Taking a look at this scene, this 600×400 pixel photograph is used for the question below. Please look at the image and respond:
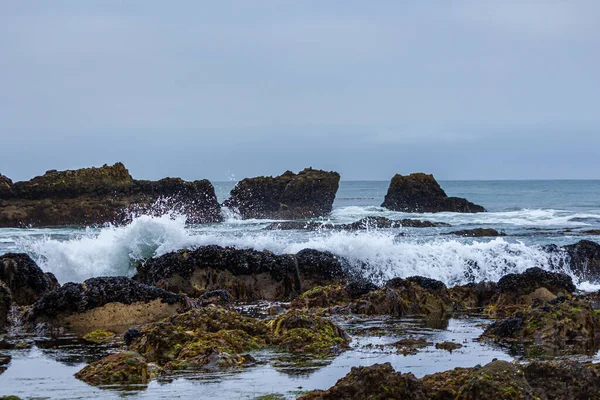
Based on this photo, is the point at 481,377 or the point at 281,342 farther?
the point at 281,342

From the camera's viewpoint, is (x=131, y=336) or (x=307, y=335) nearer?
(x=307, y=335)

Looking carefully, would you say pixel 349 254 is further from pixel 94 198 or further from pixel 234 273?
pixel 94 198

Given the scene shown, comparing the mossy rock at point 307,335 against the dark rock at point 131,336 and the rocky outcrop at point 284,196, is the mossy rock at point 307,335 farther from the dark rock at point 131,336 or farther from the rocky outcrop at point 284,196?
the rocky outcrop at point 284,196

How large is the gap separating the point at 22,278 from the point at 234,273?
4.00 m

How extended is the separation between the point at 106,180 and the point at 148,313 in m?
39.1

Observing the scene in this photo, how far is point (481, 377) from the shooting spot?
6328mm

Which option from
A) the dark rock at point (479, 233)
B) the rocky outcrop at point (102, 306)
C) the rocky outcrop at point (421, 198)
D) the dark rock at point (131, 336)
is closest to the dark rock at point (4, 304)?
the rocky outcrop at point (102, 306)

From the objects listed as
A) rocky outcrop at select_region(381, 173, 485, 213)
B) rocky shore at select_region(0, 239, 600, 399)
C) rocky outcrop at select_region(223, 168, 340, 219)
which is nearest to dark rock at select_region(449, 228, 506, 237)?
rocky shore at select_region(0, 239, 600, 399)

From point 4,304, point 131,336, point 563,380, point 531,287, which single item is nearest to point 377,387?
point 563,380

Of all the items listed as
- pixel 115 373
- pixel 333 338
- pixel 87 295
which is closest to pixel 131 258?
pixel 87 295

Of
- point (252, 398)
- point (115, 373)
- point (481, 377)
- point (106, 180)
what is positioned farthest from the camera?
point (106, 180)

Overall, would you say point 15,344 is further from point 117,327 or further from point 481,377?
point 481,377

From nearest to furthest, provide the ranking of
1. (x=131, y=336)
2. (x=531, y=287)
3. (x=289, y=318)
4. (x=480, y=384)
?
(x=480, y=384) < (x=131, y=336) < (x=289, y=318) < (x=531, y=287)

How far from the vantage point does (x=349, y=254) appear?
19.8 m
